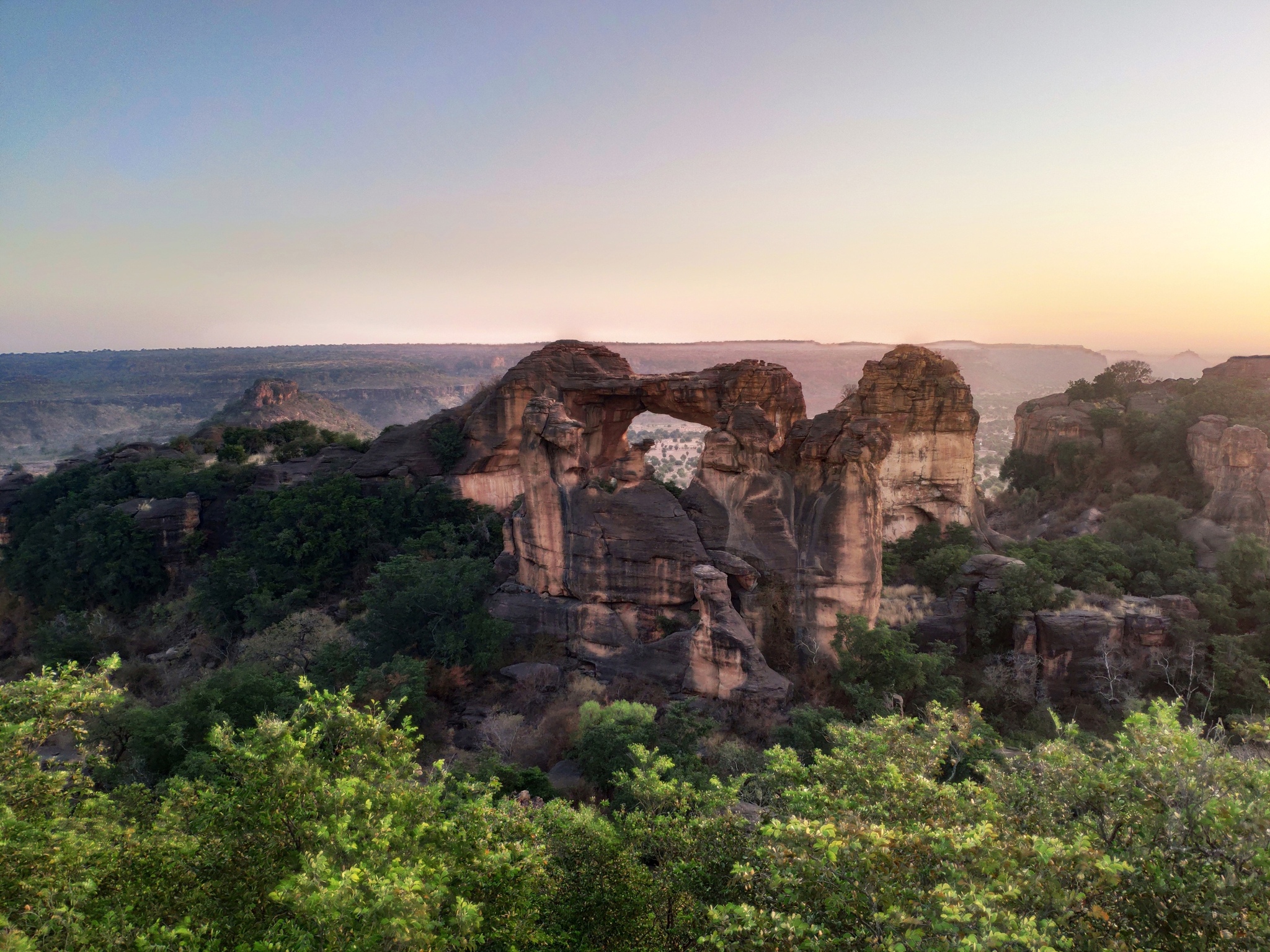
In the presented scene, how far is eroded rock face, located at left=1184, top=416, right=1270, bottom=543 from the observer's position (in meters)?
29.0

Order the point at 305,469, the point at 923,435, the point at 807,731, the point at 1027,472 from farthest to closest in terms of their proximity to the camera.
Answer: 1. the point at 1027,472
2. the point at 305,469
3. the point at 923,435
4. the point at 807,731

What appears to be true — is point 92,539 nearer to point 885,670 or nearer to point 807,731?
point 807,731

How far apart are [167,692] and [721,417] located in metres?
25.1

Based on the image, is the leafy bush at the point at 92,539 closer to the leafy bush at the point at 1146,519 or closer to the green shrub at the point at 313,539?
the green shrub at the point at 313,539

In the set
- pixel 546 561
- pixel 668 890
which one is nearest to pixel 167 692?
pixel 546 561

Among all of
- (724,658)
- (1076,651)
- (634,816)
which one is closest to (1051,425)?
(1076,651)

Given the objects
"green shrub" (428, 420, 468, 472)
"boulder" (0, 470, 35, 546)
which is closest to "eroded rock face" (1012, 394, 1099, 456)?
"green shrub" (428, 420, 468, 472)

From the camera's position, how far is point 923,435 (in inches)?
1303

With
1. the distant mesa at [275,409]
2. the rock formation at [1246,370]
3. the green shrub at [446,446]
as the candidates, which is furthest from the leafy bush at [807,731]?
the distant mesa at [275,409]

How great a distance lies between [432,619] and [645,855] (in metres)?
15.9

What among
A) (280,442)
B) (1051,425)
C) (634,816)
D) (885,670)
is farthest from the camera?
(280,442)

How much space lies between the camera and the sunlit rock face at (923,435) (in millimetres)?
32625

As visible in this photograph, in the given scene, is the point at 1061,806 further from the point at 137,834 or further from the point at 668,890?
the point at 137,834

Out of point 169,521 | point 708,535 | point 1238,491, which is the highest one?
point 1238,491
